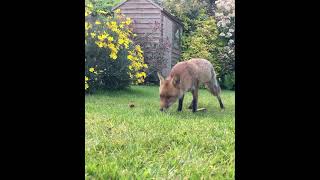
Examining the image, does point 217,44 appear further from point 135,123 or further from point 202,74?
point 202,74

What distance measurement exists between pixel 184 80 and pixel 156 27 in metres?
0.58

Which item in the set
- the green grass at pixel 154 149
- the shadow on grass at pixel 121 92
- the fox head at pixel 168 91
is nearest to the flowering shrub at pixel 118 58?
the shadow on grass at pixel 121 92

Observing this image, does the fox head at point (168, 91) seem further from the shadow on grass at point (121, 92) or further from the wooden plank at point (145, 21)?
the wooden plank at point (145, 21)

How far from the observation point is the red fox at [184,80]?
2.56 m

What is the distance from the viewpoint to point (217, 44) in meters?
1.89

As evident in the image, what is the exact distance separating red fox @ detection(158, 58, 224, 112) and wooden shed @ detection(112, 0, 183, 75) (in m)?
0.09

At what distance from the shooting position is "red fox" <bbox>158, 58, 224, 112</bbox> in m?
2.56

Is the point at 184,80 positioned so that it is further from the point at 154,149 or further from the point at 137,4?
the point at 154,149

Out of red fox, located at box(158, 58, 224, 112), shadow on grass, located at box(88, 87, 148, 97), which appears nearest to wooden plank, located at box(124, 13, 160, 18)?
red fox, located at box(158, 58, 224, 112)

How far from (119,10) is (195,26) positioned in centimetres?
78

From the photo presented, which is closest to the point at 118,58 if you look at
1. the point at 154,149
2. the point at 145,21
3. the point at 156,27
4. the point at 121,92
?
the point at 121,92

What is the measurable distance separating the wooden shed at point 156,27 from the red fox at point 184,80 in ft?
0.30
